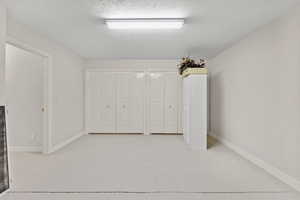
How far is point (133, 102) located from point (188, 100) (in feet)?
7.35

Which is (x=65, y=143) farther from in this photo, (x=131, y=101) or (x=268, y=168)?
(x=268, y=168)

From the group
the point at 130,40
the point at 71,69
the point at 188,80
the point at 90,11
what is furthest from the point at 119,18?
the point at 71,69

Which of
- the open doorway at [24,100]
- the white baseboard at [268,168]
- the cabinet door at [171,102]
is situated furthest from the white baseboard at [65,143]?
the white baseboard at [268,168]

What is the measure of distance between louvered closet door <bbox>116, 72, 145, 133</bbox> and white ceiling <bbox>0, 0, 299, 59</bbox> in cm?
177

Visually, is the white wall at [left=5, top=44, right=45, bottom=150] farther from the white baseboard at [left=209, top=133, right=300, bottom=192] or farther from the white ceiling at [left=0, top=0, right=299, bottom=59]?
the white baseboard at [left=209, top=133, right=300, bottom=192]

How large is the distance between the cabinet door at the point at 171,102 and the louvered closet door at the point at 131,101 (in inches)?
29.2

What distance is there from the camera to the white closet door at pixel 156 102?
21.3ft

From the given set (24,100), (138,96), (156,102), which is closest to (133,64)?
(138,96)

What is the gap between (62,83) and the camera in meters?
4.74

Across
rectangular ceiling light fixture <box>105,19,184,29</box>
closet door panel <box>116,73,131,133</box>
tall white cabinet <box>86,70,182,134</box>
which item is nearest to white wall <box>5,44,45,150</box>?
rectangular ceiling light fixture <box>105,19,184,29</box>

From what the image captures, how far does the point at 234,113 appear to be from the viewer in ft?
14.7

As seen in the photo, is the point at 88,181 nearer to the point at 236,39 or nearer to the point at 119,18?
the point at 119,18

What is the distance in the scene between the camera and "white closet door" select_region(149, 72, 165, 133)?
21.3 feet

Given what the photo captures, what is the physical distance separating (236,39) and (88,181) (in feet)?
11.9
